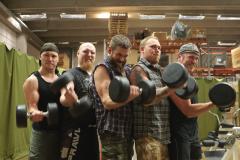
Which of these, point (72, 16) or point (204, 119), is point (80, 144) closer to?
point (204, 119)

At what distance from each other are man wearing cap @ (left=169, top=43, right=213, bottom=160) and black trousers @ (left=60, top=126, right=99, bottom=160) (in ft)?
2.03

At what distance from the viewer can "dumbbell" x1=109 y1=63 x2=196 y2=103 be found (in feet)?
6.26

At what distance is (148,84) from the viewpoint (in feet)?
6.61

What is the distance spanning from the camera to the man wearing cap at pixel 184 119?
2539 millimetres

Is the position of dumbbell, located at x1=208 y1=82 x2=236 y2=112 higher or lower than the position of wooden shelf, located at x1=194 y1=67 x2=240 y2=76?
lower

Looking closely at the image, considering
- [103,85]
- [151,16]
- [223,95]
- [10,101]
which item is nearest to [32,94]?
[103,85]

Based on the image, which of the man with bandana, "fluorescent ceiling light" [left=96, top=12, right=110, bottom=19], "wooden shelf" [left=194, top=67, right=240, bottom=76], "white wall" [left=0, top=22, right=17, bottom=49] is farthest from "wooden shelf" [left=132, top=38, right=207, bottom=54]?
the man with bandana

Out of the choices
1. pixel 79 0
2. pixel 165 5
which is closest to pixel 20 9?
pixel 79 0

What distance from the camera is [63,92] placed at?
2.33m

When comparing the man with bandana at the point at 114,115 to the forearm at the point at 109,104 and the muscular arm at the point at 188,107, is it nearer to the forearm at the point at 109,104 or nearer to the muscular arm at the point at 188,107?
the forearm at the point at 109,104

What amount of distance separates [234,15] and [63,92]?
8.00m

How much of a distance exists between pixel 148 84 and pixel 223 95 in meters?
0.64

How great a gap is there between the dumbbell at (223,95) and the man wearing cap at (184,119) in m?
0.15

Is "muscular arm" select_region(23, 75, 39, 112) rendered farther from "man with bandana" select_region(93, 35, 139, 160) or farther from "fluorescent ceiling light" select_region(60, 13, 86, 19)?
"fluorescent ceiling light" select_region(60, 13, 86, 19)
